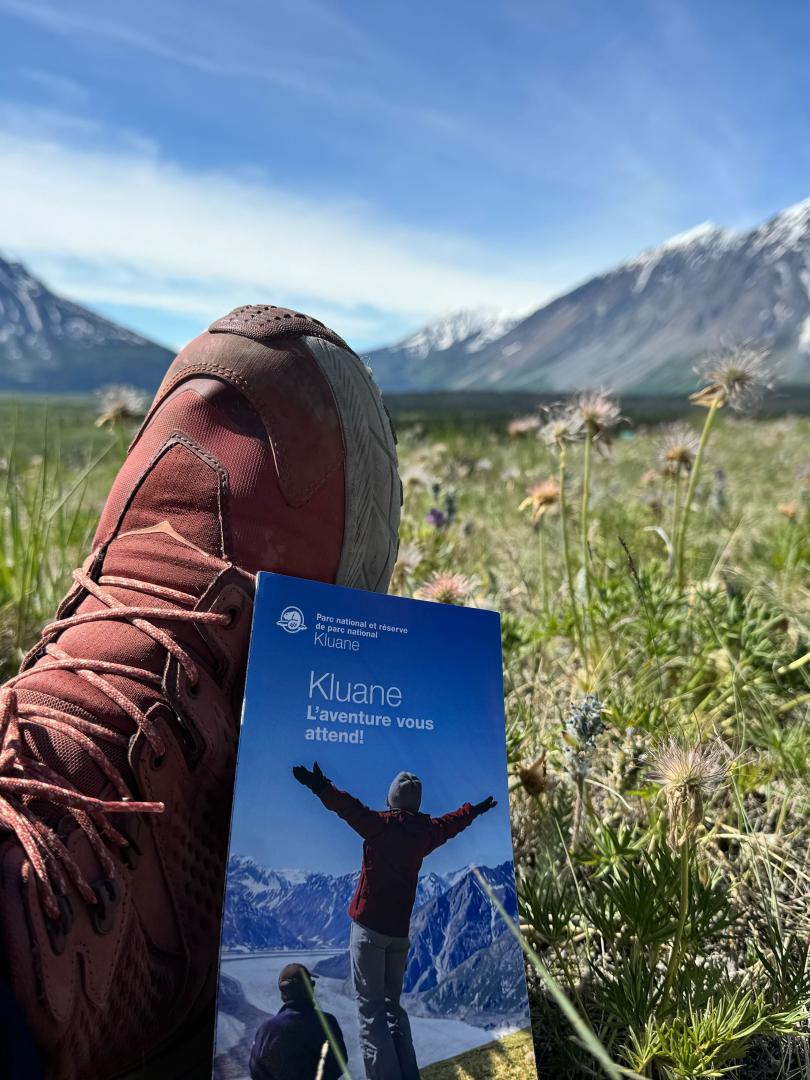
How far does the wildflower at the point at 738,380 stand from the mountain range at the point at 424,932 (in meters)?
1.38

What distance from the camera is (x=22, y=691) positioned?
4.00ft

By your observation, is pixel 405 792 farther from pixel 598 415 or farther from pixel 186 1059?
pixel 598 415

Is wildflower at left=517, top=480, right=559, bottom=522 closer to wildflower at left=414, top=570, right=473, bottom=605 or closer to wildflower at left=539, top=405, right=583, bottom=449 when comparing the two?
wildflower at left=539, top=405, right=583, bottom=449

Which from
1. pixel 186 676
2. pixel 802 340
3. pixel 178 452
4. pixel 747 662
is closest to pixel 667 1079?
pixel 186 676

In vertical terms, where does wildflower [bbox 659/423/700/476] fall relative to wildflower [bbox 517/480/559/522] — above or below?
above

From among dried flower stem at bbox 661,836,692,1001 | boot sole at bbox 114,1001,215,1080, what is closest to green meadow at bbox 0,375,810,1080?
dried flower stem at bbox 661,836,692,1001

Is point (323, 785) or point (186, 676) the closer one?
point (323, 785)

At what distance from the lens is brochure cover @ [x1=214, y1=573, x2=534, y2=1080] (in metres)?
1.00

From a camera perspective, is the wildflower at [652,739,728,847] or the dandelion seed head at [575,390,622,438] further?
the dandelion seed head at [575,390,622,438]

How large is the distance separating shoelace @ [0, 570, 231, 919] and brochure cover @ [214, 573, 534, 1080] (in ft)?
0.55

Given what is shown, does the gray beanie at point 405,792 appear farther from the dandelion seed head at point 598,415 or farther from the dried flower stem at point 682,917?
the dandelion seed head at point 598,415

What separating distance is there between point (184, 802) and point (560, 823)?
25.6 inches

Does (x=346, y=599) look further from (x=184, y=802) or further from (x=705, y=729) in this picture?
(x=705, y=729)

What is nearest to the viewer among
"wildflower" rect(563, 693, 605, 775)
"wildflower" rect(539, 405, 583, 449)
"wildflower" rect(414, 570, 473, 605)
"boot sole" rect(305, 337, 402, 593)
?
"wildflower" rect(563, 693, 605, 775)
